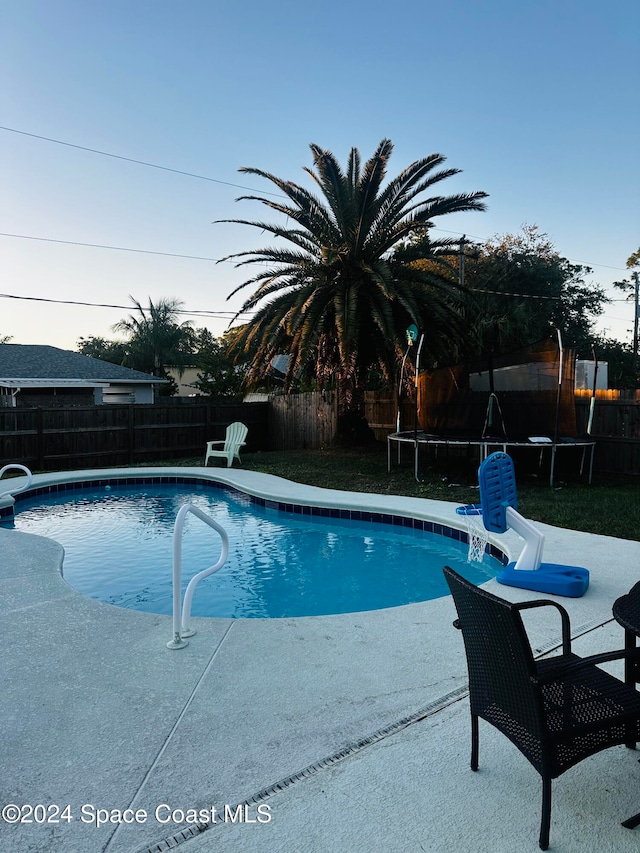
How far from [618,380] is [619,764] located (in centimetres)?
2113

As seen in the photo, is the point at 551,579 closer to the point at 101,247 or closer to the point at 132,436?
the point at 132,436

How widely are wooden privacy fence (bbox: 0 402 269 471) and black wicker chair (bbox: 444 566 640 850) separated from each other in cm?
1165

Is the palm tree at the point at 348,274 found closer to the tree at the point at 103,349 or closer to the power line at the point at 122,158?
the power line at the point at 122,158

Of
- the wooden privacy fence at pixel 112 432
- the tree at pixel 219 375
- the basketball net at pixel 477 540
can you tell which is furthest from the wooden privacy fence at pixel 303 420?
the basketball net at pixel 477 540

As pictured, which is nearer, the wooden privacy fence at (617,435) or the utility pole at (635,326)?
the wooden privacy fence at (617,435)

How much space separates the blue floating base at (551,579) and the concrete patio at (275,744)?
217 millimetres

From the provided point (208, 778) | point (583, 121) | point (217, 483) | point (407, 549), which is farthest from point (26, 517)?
point (583, 121)

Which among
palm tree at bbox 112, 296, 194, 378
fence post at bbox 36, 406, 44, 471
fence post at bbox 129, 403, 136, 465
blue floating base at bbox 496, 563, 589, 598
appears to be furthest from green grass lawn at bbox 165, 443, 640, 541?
palm tree at bbox 112, 296, 194, 378

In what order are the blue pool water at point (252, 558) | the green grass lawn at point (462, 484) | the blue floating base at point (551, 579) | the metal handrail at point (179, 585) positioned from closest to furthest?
the metal handrail at point (179, 585)
the blue floating base at point (551, 579)
the blue pool water at point (252, 558)
the green grass lawn at point (462, 484)

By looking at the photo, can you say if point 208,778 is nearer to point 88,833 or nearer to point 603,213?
point 88,833

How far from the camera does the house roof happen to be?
16.6 m

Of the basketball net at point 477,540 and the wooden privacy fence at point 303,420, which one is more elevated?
the wooden privacy fence at point 303,420

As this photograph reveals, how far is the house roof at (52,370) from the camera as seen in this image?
1659cm

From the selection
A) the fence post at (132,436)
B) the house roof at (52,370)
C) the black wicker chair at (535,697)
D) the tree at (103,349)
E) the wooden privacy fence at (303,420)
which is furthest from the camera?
the tree at (103,349)
